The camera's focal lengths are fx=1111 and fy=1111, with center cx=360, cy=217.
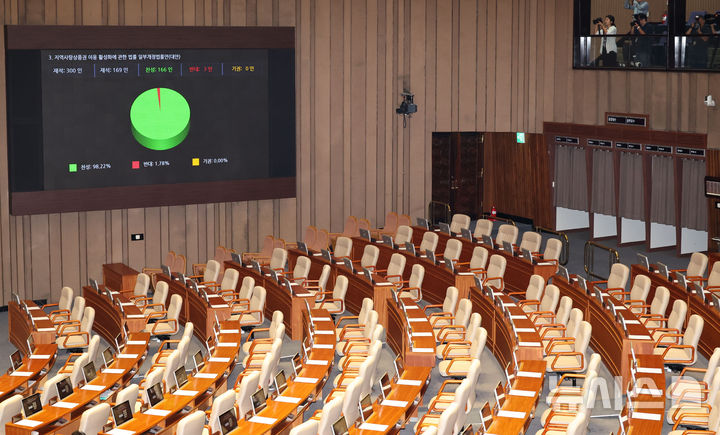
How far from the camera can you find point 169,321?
14422mm

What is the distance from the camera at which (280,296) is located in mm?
15031

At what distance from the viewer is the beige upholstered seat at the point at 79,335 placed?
14.0 m

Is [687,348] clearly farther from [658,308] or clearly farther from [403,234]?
[403,234]

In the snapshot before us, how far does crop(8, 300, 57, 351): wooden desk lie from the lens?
13.8 meters

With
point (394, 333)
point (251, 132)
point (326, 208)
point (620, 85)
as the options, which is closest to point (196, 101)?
point (251, 132)

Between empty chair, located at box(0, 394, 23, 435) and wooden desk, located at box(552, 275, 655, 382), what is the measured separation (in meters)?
6.07

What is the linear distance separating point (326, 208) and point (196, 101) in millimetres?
3434

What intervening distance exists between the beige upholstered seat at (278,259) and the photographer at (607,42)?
675cm

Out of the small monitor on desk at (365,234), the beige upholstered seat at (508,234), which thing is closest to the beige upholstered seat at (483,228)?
the beige upholstered seat at (508,234)

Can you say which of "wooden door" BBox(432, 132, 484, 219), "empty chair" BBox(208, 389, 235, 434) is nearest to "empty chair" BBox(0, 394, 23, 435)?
"empty chair" BBox(208, 389, 235, 434)

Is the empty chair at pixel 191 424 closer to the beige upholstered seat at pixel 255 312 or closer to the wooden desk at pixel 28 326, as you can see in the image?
the beige upholstered seat at pixel 255 312

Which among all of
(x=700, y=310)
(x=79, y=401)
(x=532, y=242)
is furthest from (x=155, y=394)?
(x=532, y=242)

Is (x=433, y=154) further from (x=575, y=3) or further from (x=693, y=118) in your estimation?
(x=693, y=118)

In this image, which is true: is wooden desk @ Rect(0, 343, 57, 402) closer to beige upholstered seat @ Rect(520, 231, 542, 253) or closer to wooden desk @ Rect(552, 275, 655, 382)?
wooden desk @ Rect(552, 275, 655, 382)
